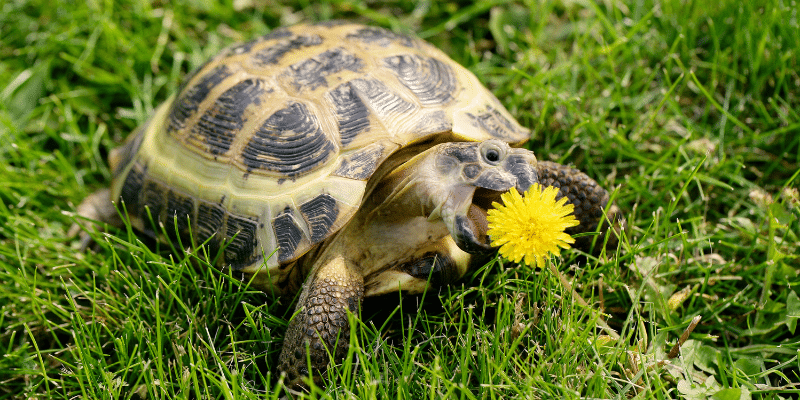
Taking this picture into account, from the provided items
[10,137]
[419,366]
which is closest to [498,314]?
[419,366]

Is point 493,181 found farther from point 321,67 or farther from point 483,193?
point 321,67

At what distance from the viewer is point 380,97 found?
244cm

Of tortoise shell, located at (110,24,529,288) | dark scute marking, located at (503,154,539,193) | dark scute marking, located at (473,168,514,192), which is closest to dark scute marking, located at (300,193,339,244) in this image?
tortoise shell, located at (110,24,529,288)

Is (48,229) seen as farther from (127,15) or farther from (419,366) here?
(419,366)

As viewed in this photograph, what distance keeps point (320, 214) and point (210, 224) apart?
581 mm

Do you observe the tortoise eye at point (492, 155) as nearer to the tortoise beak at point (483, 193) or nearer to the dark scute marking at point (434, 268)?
the tortoise beak at point (483, 193)

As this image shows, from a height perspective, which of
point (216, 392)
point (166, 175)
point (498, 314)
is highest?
point (166, 175)

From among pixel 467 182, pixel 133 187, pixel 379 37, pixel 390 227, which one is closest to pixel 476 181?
pixel 467 182

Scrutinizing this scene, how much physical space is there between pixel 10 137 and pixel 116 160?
31.2 inches

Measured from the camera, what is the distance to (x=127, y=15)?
13.3ft

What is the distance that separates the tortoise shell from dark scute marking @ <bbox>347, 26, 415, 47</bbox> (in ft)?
0.03

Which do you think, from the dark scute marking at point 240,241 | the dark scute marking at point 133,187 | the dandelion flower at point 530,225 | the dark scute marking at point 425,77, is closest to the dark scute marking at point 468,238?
the dandelion flower at point 530,225

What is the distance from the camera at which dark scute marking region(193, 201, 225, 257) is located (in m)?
2.44

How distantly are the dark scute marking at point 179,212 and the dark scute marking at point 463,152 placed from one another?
119 centimetres
